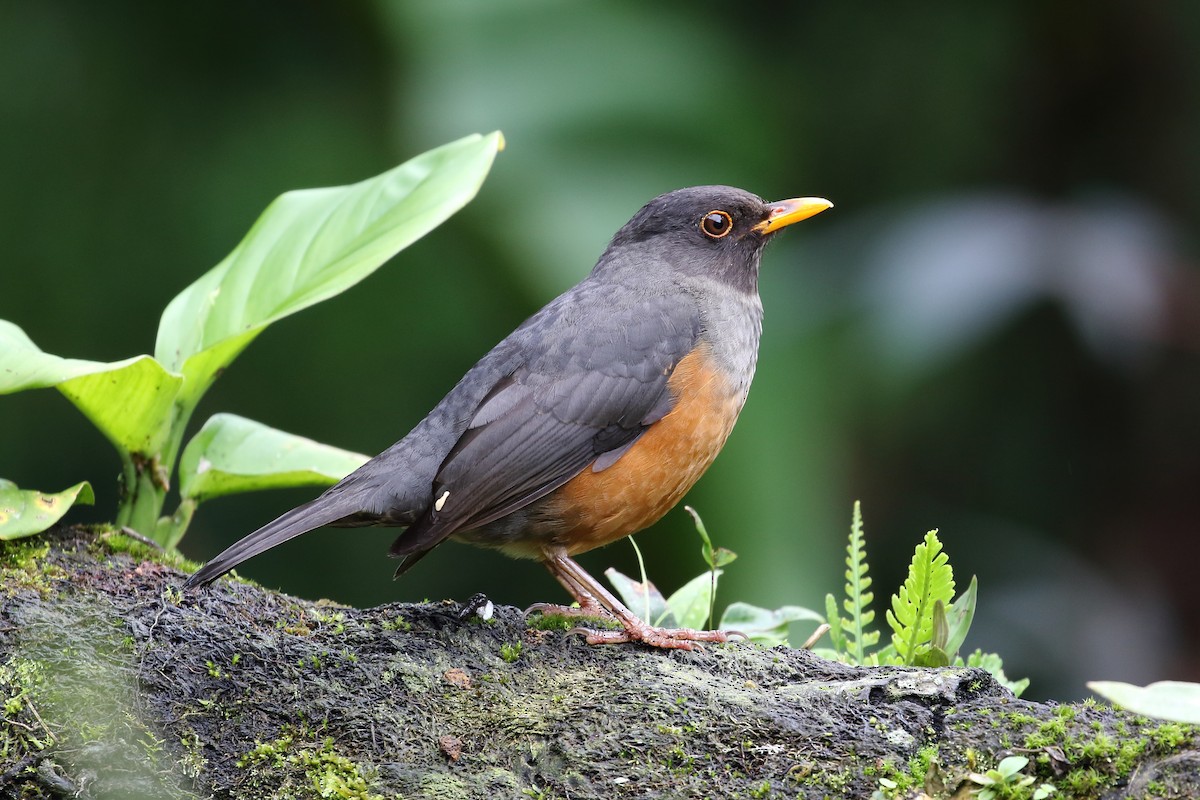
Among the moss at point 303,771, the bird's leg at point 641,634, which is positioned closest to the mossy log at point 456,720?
the moss at point 303,771

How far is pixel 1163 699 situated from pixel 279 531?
2.20m

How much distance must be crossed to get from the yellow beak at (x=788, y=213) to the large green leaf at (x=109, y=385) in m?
2.21

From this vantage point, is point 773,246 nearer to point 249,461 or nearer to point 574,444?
point 574,444

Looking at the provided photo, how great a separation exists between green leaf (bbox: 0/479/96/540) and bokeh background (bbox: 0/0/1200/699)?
2.85m

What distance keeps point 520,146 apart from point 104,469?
313 centimetres

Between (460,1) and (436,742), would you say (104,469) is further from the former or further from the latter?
(436,742)

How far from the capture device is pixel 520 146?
19.5 feet

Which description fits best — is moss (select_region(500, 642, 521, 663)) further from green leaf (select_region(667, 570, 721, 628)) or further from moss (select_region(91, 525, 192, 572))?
moss (select_region(91, 525, 192, 572))

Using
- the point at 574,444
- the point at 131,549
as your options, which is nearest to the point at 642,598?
the point at 574,444

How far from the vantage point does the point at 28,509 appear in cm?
331

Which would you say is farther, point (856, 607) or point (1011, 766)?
point (856, 607)

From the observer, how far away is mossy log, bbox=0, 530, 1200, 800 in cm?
253

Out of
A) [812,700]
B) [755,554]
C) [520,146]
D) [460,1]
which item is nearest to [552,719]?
[812,700]

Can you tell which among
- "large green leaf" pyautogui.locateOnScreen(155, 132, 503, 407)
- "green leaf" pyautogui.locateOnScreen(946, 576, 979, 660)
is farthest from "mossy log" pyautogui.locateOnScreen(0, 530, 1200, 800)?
"large green leaf" pyautogui.locateOnScreen(155, 132, 503, 407)
